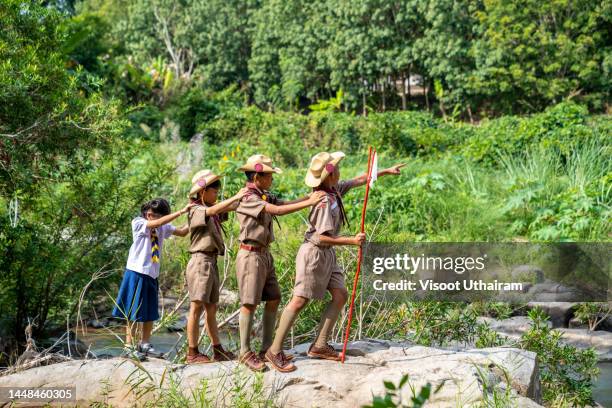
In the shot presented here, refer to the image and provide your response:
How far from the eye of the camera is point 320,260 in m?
5.35

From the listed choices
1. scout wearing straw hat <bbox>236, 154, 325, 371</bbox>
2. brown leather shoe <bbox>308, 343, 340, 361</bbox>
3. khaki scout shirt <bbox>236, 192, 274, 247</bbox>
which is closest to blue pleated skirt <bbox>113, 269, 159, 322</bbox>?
scout wearing straw hat <bbox>236, 154, 325, 371</bbox>

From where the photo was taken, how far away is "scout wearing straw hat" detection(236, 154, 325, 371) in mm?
5410

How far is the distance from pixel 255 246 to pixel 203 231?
→ 433 mm

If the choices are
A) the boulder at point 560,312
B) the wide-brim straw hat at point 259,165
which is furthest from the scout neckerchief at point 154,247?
the boulder at point 560,312

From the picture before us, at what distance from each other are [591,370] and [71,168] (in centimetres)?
463

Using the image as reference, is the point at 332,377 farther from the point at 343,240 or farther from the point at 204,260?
the point at 204,260

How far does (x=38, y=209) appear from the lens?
786cm

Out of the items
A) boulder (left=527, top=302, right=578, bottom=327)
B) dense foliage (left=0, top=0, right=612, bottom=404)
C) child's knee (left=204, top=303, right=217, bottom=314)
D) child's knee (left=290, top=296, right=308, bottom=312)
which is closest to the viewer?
child's knee (left=290, top=296, right=308, bottom=312)

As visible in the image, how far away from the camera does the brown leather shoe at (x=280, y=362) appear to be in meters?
5.40

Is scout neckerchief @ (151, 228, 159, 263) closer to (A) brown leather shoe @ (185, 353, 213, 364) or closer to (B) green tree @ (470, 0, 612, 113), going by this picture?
(A) brown leather shoe @ (185, 353, 213, 364)

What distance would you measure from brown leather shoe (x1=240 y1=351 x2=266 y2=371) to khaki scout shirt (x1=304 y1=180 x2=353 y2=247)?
0.80 metres

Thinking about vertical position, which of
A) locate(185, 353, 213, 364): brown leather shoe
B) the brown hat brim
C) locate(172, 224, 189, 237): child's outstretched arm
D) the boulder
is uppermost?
the brown hat brim

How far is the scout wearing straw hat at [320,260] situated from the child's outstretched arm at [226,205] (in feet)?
1.45

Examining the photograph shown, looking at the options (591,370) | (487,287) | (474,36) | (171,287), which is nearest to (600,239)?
(487,287)
